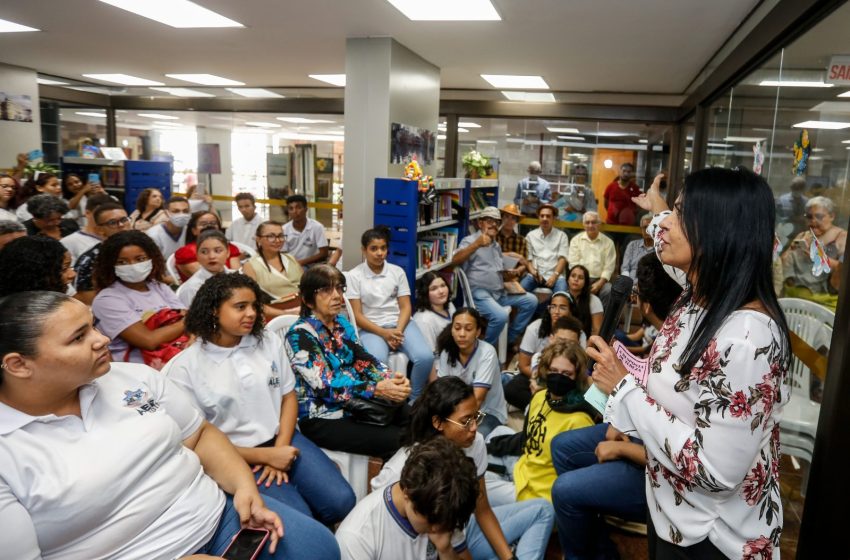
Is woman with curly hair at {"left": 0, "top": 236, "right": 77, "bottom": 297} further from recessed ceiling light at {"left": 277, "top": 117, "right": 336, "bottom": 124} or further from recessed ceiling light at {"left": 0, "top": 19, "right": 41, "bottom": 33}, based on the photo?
recessed ceiling light at {"left": 277, "top": 117, "right": 336, "bottom": 124}

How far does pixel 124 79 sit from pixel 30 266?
649cm

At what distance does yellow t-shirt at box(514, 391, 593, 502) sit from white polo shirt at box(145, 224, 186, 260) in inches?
136

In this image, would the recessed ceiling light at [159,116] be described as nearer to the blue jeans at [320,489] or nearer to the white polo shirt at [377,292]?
the white polo shirt at [377,292]

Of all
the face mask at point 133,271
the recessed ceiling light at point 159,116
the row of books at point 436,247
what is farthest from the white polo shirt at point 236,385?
the recessed ceiling light at point 159,116

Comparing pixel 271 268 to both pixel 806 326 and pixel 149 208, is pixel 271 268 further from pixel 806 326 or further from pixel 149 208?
pixel 806 326

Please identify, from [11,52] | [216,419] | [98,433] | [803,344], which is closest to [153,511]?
[98,433]

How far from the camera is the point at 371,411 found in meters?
2.83

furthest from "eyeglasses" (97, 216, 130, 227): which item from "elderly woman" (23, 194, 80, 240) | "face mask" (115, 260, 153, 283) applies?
"face mask" (115, 260, 153, 283)

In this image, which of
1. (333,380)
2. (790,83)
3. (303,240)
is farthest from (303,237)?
(790,83)

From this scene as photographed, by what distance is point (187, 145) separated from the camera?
9852 mm

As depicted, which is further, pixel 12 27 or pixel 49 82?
pixel 49 82

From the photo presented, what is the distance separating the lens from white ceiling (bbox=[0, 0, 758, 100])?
3.87 metres

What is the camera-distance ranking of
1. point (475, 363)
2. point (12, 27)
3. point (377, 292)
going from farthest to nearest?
point (12, 27) → point (377, 292) → point (475, 363)

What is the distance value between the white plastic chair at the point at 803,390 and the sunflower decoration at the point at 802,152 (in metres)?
0.59
